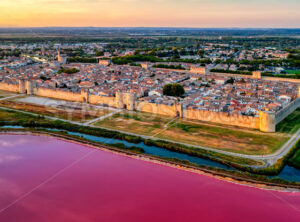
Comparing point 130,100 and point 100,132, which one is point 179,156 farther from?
point 130,100

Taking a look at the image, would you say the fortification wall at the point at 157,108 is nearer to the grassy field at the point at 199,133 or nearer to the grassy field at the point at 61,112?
the grassy field at the point at 199,133

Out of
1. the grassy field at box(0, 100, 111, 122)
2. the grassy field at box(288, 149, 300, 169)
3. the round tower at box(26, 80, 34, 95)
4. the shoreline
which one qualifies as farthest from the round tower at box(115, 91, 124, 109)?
the grassy field at box(288, 149, 300, 169)

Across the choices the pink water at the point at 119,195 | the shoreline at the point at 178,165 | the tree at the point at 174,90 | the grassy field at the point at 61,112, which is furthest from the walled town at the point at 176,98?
the pink water at the point at 119,195

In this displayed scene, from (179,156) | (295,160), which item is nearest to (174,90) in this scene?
(179,156)

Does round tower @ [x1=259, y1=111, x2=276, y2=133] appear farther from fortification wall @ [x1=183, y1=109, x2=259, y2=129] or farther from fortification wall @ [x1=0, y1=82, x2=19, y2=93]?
fortification wall @ [x1=0, y1=82, x2=19, y2=93]

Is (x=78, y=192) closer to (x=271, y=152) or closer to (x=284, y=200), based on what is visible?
(x=284, y=200)

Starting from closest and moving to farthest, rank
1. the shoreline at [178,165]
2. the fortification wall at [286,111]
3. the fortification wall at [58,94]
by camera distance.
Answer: the shoreline at [178,165]
the fortification wall at [286,111]
the fortification wall at [58,94]
